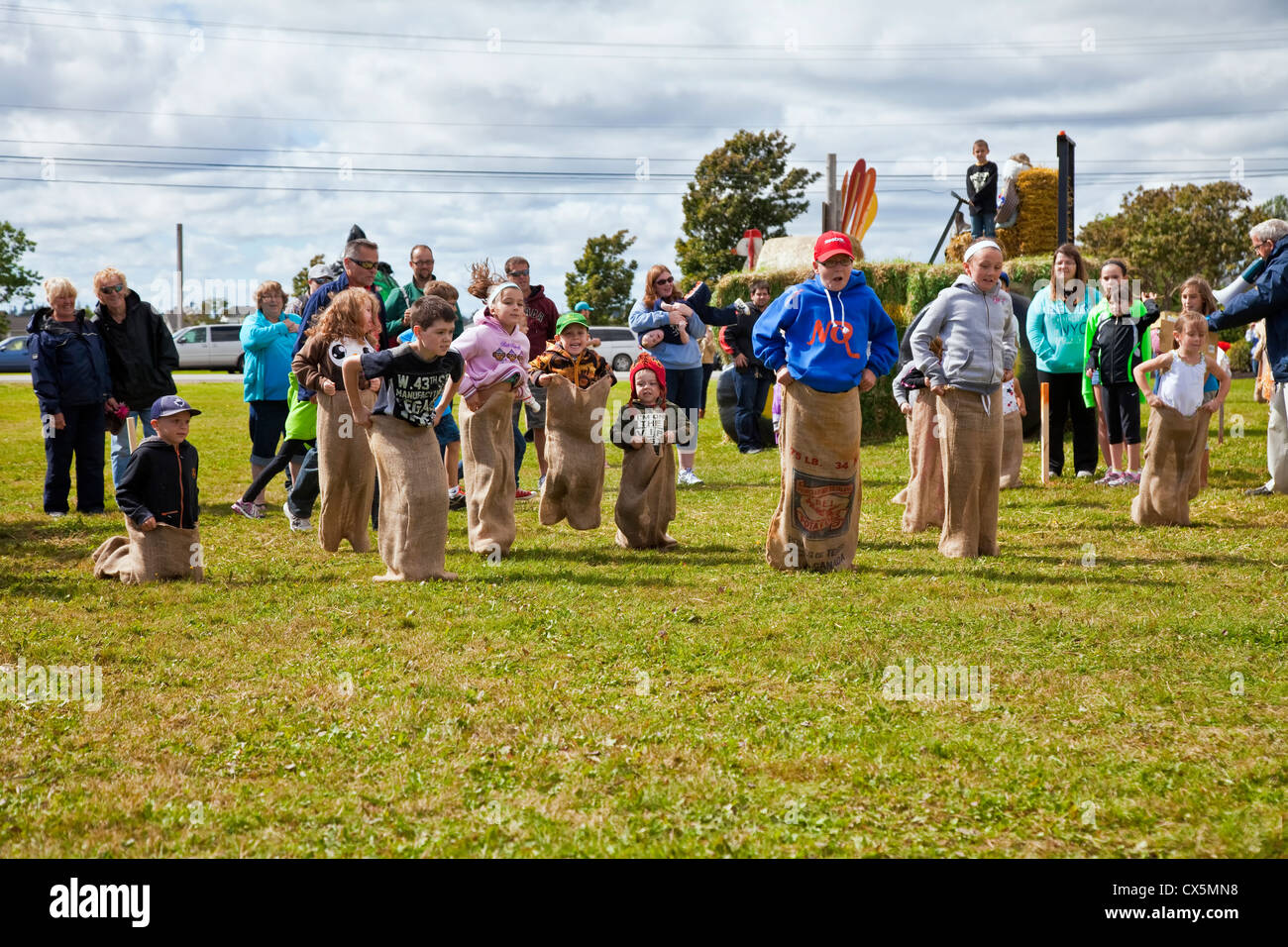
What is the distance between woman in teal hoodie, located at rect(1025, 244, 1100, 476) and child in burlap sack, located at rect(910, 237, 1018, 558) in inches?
144

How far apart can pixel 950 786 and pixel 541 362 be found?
5.86 m

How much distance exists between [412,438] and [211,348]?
134ft

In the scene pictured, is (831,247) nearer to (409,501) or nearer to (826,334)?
(826,334)

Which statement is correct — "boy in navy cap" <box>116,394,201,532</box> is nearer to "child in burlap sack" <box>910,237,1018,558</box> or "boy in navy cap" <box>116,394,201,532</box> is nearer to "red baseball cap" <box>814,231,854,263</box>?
"red baseball cap" <box>814,231,854,263</box>

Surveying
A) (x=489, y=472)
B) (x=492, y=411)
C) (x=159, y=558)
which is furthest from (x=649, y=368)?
(x=159, y=558)

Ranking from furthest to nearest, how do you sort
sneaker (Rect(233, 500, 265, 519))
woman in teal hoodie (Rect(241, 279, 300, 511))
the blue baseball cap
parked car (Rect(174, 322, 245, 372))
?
parked car (Rect(174, 322, 245, 372)) < woman in teal hoodie (Rect(241, 279, 300, 511)) < sneaker (Rect(233, 500, 265, 519)) < the blue baseball cap

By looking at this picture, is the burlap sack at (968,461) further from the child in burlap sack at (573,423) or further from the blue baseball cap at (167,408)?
the blue baseball cap at (167,408)

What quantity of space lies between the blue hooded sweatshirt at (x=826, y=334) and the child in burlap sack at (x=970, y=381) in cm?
57

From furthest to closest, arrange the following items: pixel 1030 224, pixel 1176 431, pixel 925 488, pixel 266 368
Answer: pixel 1030 224 < pixel 266 368 < pixel 925 488 < pixel 1176 431

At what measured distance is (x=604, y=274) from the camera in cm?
5359

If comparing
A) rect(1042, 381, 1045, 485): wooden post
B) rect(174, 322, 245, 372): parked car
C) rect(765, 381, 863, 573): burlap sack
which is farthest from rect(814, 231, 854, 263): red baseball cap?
rect(174, 322, 245, 372): parked car

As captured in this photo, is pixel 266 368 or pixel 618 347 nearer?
pixel 266 368

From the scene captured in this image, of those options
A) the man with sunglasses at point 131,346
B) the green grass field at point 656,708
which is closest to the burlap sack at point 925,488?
the green grass field at point 656,708

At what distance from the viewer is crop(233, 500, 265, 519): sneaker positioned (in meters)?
11.0
